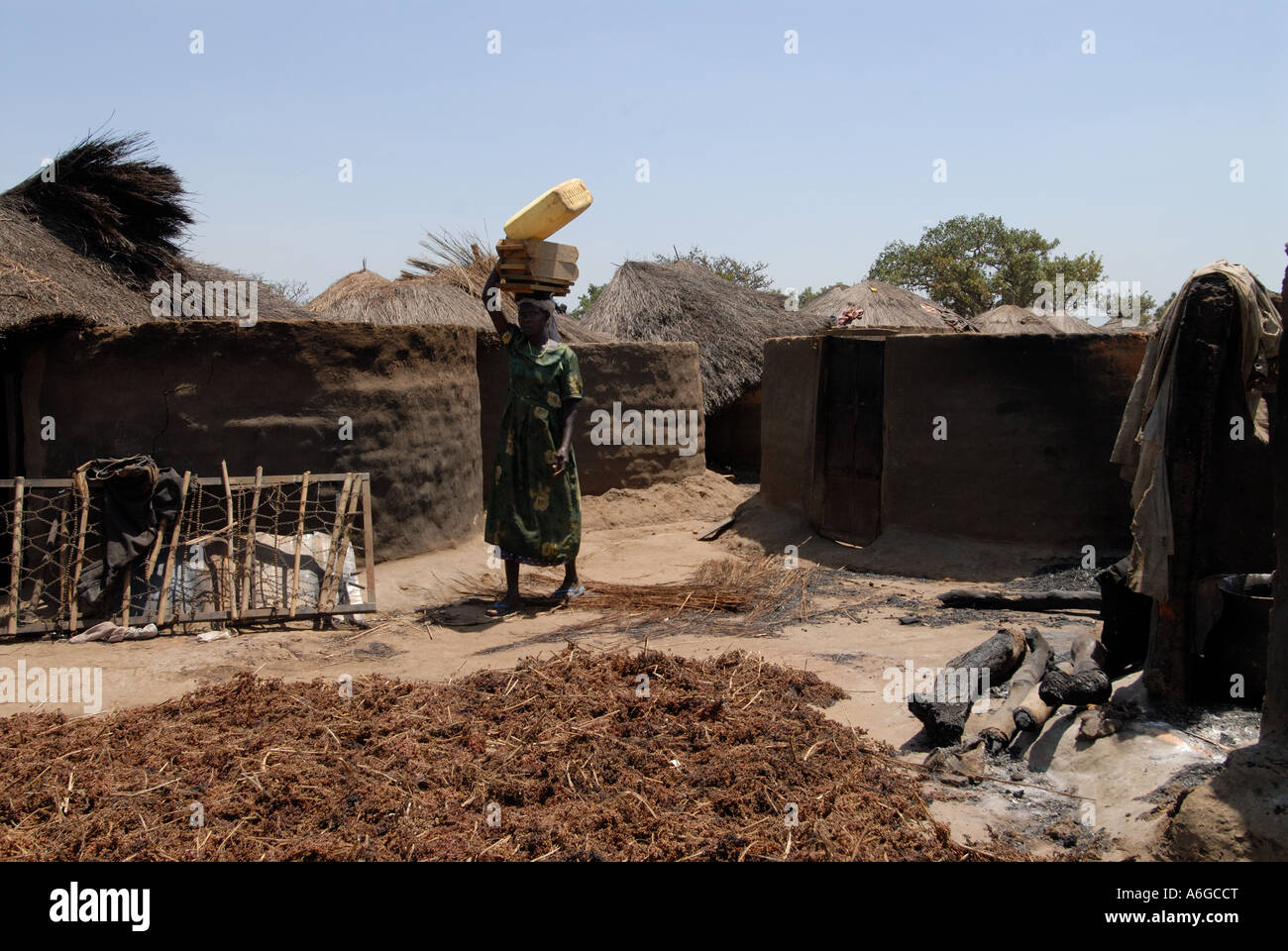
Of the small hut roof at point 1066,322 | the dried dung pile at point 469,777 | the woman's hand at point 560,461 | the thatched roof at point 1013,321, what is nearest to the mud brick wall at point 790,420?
the woman's hand at point 560,461

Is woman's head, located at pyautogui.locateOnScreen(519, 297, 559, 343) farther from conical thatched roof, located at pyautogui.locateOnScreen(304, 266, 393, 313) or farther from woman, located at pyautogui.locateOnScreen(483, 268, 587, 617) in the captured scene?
conical thatched roof, located at pyautogui.locateOnScreen(304, 266, 393, 313)

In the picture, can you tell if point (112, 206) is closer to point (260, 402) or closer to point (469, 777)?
point (260, 402)

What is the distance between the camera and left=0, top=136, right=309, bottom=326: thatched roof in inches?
275

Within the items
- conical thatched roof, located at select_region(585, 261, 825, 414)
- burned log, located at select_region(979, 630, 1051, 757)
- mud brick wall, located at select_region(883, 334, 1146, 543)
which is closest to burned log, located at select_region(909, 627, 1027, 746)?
burned log, located at select_region(979, 630, 1051, 757)

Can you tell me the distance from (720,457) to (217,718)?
1126 centimetres

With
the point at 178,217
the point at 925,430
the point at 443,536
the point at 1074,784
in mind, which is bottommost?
the point at 1074,784

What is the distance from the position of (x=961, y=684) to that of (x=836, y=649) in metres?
1.30

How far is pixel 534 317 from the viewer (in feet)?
21.1

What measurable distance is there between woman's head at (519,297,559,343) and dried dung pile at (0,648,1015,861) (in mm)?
2626

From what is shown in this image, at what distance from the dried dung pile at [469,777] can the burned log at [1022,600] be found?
2269 mm

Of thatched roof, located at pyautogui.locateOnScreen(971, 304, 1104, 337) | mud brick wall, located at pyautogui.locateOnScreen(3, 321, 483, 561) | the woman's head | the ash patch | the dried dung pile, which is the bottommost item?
the dried dung pile

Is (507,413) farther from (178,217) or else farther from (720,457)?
(720,457)

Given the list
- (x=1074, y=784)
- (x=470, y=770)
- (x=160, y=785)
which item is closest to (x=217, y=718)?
(x=160, y=785)
